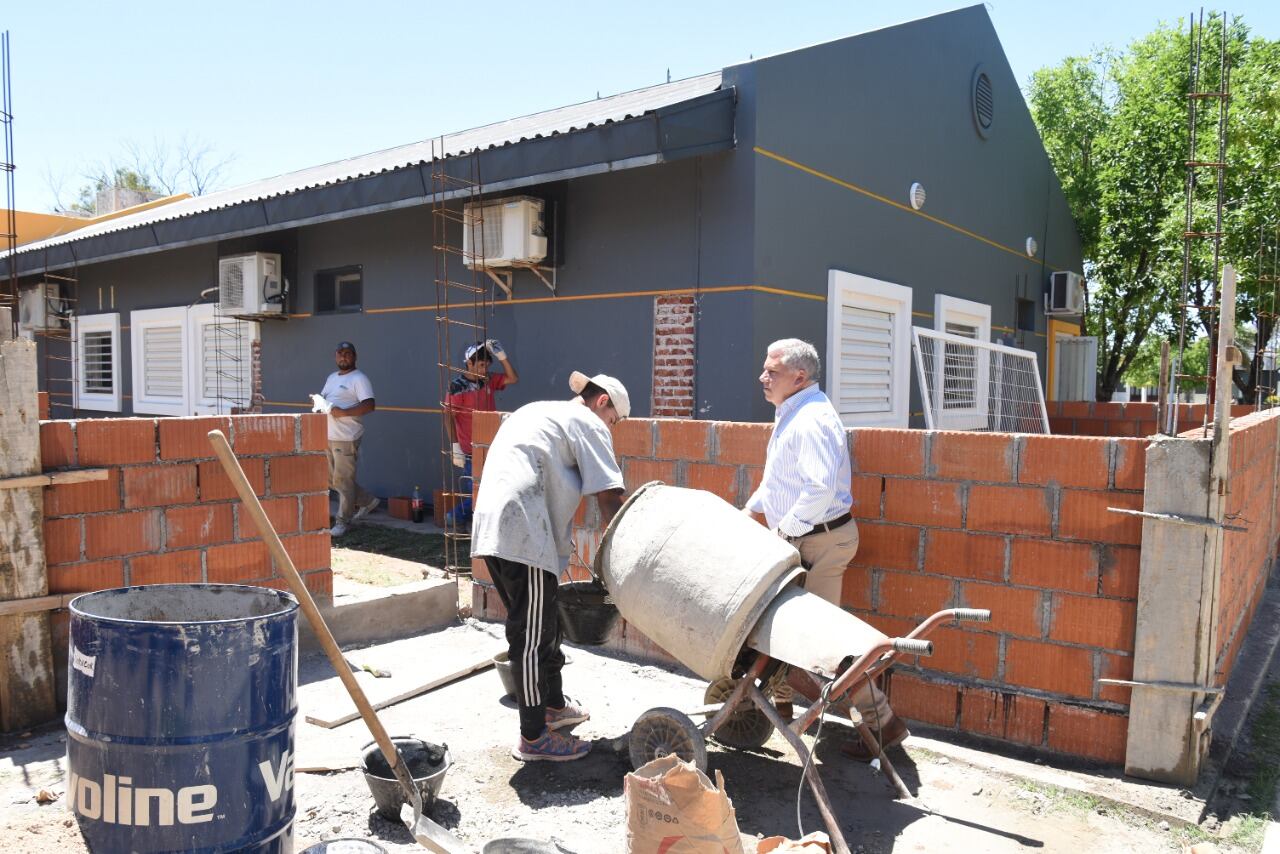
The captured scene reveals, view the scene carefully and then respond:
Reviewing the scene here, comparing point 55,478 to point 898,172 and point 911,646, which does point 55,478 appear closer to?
point 911,646

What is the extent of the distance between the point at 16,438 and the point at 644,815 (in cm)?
344

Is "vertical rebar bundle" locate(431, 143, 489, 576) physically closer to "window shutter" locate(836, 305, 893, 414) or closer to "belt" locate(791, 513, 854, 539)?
"window shutter" locate(836, 305, 893, 414)

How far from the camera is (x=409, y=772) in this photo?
3596 millimetres

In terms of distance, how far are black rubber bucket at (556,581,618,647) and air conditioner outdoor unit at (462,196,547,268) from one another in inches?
175

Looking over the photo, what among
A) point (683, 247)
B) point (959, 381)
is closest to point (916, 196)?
point (959, 381)

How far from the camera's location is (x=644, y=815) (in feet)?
9.53

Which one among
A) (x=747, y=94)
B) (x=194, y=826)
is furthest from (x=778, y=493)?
(x=747, y=94)

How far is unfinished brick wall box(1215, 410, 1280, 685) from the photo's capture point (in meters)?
4.43

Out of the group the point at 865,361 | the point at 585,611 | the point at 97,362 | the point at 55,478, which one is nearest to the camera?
the point at 585,611

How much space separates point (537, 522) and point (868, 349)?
18.5 ft

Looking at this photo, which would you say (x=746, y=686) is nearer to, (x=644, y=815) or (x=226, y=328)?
(x=644, y=815)

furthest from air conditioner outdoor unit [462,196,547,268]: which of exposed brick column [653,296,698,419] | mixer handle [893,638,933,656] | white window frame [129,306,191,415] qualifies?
white window frame [129,306,191,415]

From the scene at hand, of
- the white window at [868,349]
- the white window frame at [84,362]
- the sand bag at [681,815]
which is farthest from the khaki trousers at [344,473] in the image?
the white window frame at [84,362]

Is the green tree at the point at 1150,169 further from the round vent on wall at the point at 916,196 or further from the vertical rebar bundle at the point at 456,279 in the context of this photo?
the vertical rebar bundle at the point at 456,279
